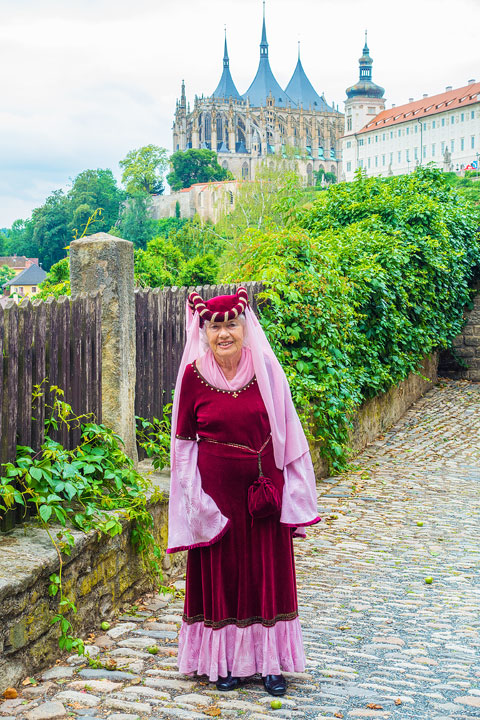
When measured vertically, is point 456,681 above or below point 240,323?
below

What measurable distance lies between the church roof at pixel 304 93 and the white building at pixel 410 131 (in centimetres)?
1272

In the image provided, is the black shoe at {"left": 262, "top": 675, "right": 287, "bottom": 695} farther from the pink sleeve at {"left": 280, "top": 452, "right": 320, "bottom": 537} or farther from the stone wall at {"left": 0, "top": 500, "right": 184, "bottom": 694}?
the stone wall at {"left": 0, "top": 500, "right": 184, "bottom": 694}

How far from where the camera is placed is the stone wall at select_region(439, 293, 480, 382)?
16.1 m

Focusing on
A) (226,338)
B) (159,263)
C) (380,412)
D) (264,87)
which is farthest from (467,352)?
(264,87)

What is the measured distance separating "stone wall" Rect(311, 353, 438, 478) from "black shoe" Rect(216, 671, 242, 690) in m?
4.68

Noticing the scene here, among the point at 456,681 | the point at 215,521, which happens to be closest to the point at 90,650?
the point at 215,521

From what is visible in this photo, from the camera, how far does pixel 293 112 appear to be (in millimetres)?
136500

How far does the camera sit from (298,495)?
11.4 feet

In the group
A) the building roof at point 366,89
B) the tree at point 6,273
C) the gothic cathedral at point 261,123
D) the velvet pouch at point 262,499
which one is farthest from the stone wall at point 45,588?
the building roof at point 366,89

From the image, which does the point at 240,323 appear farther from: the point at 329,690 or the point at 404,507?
the point at 404,507

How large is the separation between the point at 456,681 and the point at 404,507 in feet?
12.9

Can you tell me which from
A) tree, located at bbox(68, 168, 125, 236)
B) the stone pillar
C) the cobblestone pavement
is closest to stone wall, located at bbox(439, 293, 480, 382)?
the cobblestone pavement

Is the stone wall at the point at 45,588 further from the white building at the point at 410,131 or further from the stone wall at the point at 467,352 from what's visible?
the white building at the point at 410,131

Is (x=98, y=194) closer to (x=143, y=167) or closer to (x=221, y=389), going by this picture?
(x=143, y=167)
